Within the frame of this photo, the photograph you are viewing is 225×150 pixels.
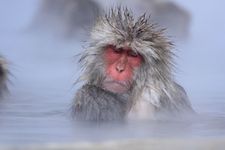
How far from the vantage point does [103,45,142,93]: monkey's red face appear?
409 cm

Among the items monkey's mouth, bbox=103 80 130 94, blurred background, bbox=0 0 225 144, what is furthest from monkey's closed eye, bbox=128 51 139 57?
blurred background, bbox=0 0 225 144

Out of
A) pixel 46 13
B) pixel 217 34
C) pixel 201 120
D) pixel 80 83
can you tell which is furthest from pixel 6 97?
pixel 217 34

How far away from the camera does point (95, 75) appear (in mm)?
4191

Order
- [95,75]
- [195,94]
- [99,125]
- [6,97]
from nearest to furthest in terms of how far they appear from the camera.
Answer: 1. [99,125]
2. [95,75]
3. [6,97]
4. [195,94]

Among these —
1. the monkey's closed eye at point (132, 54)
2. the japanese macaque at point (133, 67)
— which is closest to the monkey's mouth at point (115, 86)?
the japanese macaque at point (133, 67)

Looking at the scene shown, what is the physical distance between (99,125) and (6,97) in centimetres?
114

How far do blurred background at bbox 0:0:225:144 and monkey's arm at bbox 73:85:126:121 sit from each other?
0.09 m

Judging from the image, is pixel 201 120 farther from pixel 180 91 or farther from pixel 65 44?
pixel 65 44

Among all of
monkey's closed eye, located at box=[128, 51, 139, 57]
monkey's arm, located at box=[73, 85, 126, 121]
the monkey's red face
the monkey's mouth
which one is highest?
monkey's closed eye, located at box=[128, 51, 139, 57]

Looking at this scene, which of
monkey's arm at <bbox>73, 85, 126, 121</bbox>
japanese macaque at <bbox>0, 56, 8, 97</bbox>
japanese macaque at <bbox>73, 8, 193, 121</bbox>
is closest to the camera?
monkey's arm at <bbox>73, 85, 126, 121</bbox>

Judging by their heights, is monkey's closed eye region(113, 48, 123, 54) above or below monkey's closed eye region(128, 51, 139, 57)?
above

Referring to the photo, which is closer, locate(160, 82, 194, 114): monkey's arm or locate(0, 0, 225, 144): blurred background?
locate(160, 82, 194, 114): monkey's arm

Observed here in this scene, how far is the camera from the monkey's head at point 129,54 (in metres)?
4.07

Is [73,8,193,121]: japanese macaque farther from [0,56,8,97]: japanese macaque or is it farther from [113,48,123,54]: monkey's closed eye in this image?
[0,56,8,97]: japanese macaque
